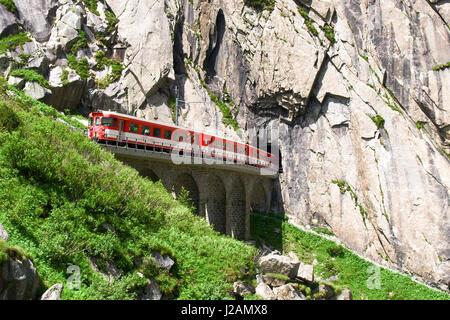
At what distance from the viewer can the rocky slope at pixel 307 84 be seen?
1246 inches

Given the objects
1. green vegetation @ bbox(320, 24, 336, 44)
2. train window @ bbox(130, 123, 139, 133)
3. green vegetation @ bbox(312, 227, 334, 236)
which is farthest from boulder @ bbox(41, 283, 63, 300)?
green vegetation @ bbox(320, 24, 336, 44)

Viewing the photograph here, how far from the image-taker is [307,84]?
3919 cm

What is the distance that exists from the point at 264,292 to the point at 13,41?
28218 millimetres

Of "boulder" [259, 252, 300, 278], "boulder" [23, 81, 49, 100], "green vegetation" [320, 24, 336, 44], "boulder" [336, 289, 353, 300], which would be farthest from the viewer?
"green vegetation" [320, 24, 336, 44]

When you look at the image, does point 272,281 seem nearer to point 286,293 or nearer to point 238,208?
point 286,293

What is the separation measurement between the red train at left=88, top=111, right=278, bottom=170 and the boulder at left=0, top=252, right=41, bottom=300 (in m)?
13.9

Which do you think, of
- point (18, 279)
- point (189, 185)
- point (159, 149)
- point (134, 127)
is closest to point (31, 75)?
point (134, 127)

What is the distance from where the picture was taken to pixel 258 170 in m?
34.7

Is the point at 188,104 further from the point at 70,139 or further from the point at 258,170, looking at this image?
the point at 70,139

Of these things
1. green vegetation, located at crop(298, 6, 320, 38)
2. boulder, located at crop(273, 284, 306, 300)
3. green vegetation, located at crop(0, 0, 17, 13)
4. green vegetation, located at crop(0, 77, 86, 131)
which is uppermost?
green vegetation, located at crop(298, 6, 320, 38)

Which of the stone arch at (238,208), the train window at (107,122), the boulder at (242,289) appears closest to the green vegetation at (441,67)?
the stone arch at (238,208)

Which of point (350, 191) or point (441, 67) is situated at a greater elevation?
point (441, 67)

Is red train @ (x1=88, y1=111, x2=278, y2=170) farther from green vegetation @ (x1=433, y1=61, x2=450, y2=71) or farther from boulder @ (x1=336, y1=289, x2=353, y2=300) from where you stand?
green vegetation @ (x1=433, y1=61, x2=450, y2=71)

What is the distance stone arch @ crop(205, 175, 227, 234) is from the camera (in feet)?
94.4
